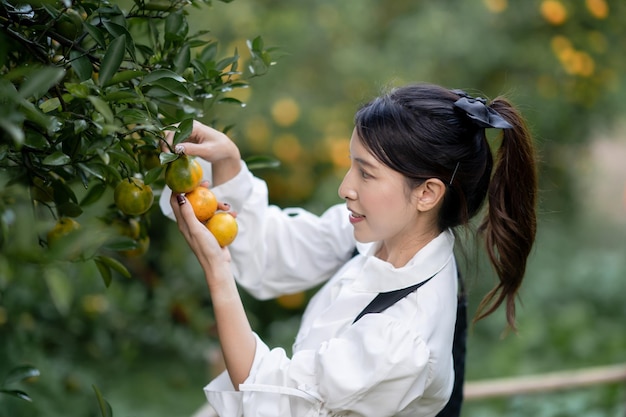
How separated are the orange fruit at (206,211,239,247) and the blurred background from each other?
136 cm

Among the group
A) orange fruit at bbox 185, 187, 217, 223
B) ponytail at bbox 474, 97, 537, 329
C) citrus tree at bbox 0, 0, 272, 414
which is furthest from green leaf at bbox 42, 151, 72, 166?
ponytail at bbox 474, 97, 537, 329

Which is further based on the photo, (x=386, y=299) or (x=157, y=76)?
(x=386, y=299)

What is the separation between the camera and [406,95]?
1.50m

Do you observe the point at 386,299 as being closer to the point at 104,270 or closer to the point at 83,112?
the point at 104,270

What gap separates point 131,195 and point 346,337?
0.48 meters

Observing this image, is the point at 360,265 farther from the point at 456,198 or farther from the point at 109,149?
the point at 109,149

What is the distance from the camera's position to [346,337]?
1411 mm

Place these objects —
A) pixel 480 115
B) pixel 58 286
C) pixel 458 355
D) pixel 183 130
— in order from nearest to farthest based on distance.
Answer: pixel 58 286
pixel 183 130
pixel 480 115
pixel 458 355

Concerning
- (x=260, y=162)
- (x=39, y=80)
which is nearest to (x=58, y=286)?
(x=39, y=80)

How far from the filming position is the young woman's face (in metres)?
1.46

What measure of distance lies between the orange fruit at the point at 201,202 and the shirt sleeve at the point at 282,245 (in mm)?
213

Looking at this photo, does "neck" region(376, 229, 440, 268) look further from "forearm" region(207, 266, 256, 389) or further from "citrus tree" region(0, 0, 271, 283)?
"citrus tree" region(0, 0, 271, 283)

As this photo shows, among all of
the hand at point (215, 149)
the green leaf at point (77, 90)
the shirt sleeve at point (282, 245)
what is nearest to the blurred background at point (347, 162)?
the shirt sleeve at point (282, 245)

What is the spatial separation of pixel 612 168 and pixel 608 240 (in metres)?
1.93
